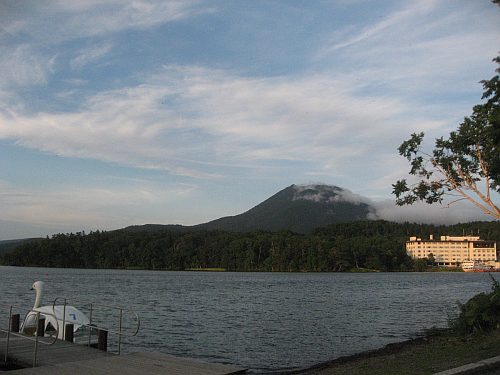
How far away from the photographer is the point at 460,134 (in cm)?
2048

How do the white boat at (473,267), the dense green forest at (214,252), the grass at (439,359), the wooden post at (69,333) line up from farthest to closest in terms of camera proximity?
the white boat at (473,267) → the dense green forest at (214,252) → the wooden post at (69,333) → the grass at (439,359)

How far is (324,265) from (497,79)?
135 metres

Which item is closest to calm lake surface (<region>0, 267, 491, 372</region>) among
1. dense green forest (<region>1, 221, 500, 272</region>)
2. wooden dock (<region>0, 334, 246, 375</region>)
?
wooden dock (<region>0, 334, 246, 375</region>)

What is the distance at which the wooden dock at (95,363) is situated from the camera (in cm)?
1032

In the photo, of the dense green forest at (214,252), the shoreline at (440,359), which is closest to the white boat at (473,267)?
the dense green forest at (214,252)

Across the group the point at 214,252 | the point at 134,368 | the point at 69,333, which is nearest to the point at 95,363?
the point at 134,368

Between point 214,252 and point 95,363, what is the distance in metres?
149

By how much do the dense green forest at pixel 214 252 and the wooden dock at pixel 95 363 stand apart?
135 metres

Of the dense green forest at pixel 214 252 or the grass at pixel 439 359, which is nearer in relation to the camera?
the grass at pixel 439 359

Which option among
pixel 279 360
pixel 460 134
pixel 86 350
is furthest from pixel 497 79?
pixel 86 350

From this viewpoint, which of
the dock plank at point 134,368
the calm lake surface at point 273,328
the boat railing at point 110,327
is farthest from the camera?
the calm lake surface at point 273,328

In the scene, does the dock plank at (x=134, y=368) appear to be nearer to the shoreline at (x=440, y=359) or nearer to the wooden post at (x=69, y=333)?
the shoreline at (x=440, y=359)

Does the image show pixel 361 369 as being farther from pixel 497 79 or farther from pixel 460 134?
pixel 460 134

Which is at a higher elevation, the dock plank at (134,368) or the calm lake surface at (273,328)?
the dock plank at (134,368)
